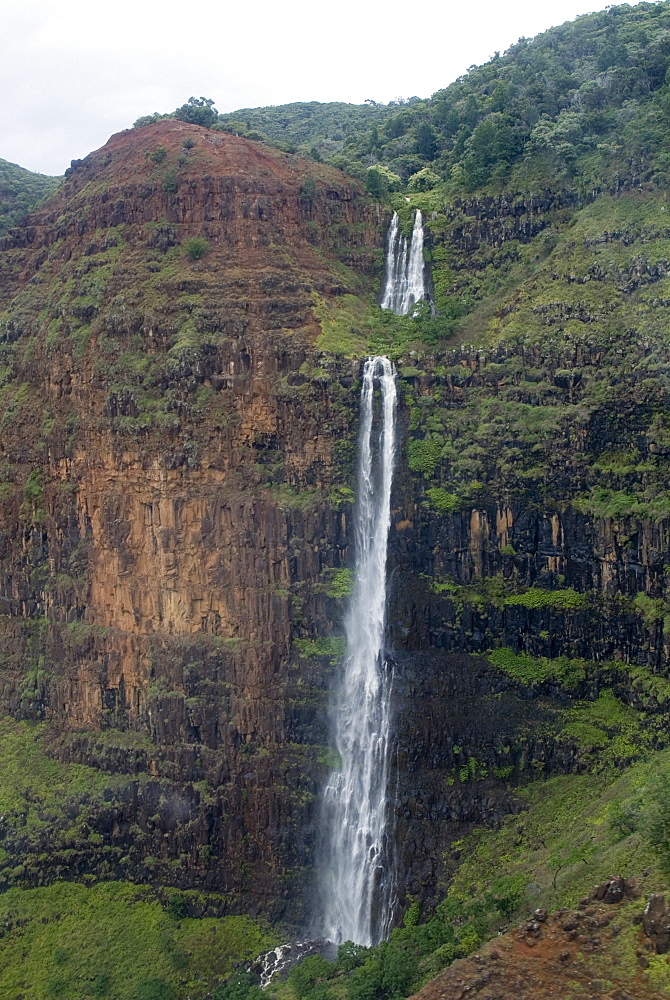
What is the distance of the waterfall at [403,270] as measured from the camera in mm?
37656

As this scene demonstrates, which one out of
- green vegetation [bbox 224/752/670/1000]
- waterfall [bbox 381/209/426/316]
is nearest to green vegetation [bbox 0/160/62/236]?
waterfall [bbox 381/209/426/316]

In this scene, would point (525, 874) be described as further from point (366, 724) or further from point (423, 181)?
point (423, 181)

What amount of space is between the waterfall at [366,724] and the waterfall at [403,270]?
6.33 meters

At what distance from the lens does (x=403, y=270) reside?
126ft

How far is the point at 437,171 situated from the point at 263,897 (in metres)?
31.4

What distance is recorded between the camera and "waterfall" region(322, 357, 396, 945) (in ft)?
91.6

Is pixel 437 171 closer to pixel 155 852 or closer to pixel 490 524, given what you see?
pixel 490 524

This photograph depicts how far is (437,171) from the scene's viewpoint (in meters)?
42.4

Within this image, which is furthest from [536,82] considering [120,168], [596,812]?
[596,812]

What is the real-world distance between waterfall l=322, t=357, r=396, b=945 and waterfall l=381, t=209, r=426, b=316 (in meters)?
A: 6.33

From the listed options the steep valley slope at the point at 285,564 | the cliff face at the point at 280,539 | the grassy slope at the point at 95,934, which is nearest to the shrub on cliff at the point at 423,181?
the steep valley slope at the point at 285,564

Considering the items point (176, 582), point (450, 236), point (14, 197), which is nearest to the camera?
point (176, 582)

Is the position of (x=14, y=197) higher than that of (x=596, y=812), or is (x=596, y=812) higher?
(x=14, y=197)

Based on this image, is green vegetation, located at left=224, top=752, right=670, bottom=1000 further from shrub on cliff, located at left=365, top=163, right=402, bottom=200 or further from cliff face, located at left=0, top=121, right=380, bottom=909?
shrub on cliff, located at left=365, top=163, right=402, bottom=200
